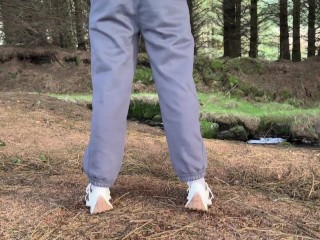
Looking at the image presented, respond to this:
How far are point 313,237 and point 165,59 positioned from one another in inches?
42.9

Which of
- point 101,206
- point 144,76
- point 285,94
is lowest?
point 285,94

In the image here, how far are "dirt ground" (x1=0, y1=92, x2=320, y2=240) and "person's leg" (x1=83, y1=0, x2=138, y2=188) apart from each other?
0.27 m

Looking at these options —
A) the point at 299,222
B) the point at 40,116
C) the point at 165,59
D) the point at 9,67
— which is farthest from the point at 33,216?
the point at 9,67

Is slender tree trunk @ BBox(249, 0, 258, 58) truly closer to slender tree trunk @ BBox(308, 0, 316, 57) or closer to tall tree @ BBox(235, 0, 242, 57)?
tall tree @ BBox(235, 0, 242, 57)

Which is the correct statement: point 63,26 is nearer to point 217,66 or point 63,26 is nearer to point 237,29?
point 217,66

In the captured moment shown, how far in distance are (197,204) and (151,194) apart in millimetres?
394

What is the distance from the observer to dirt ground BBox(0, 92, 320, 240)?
2.22 m

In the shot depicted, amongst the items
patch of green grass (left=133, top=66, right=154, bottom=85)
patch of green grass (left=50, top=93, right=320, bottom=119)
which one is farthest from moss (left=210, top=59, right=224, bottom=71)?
patch of green grass (left=133, top=66, right=154, bottom=85)

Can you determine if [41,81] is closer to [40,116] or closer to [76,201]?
[40,116]

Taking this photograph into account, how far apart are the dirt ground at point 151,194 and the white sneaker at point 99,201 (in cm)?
4

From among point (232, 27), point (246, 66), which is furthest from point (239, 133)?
point (232, 27)

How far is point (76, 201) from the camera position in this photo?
260 centimetres

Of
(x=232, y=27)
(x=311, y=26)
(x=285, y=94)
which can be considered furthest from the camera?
(x=232, y=27)

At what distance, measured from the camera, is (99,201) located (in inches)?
94.9
